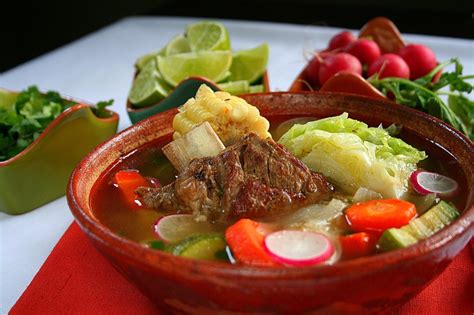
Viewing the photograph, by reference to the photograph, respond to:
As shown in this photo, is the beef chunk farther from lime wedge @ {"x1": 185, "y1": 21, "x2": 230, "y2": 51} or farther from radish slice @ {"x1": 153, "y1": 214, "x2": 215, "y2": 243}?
lime wedge @ {"x1": 185, "y1": 21, "x2": 230, "y2": 51}

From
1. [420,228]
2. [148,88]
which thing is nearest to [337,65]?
[148,88]

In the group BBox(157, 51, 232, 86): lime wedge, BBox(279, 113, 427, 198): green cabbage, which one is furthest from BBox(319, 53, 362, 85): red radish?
BBox(279, 113, 427, 198): green cabbage

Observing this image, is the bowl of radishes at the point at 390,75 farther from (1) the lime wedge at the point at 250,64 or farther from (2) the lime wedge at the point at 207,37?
(2) the lime wedge at the point at 207,37

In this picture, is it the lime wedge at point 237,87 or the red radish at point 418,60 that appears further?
the red radish at point 418,60

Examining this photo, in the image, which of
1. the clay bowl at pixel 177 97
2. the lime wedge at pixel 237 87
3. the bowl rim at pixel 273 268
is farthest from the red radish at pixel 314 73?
the bowl rim at pixel 273 268

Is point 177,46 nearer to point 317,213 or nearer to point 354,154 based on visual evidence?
point 354,154

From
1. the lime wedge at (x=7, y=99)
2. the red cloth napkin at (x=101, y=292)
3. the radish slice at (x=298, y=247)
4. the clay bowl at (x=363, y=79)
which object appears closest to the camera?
the radish slice at (x=298, y=247)

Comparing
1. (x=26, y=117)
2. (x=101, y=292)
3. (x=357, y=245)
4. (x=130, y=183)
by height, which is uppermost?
(x=357, y=245)
